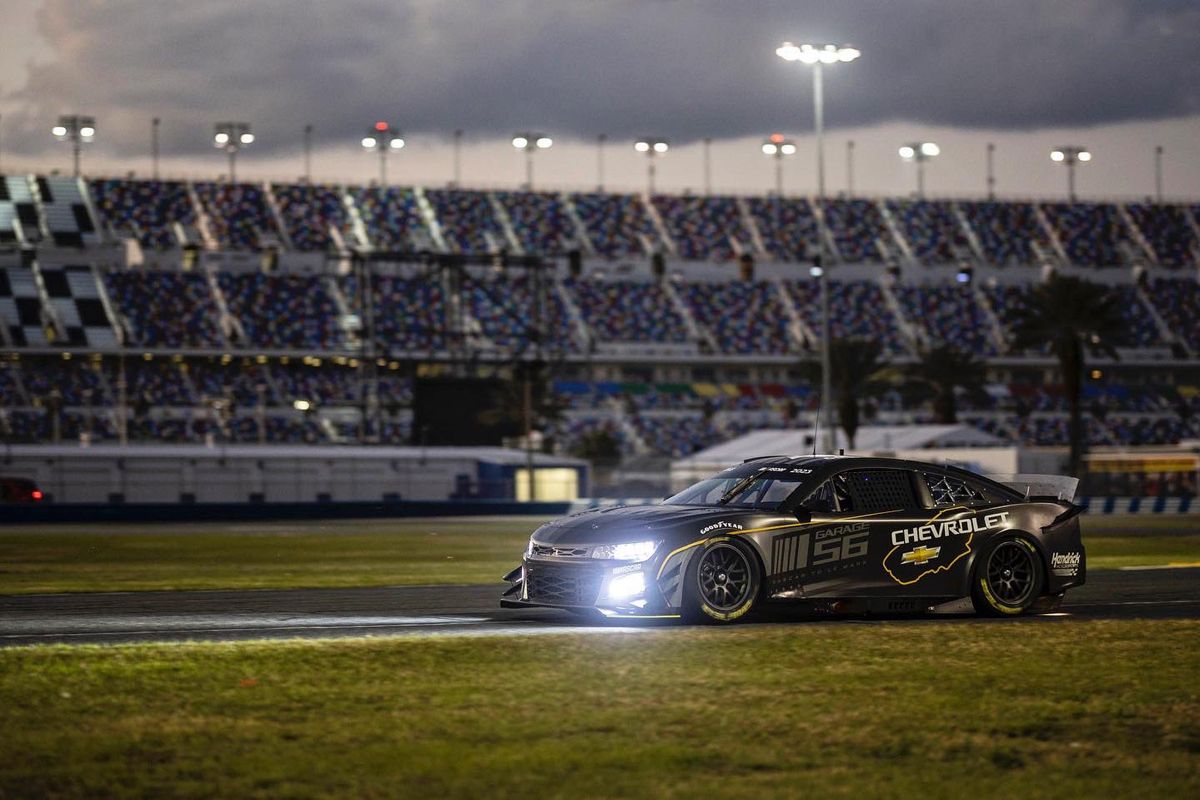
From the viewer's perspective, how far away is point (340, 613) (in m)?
14.2

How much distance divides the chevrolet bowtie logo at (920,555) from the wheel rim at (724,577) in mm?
1384

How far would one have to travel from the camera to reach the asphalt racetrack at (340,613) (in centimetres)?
1190

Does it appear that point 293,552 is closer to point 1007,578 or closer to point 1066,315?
point 1007,578

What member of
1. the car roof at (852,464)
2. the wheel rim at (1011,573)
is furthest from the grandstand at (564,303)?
the wheel rim at (1011,573)

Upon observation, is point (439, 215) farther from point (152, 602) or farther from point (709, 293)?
point (152, 602)

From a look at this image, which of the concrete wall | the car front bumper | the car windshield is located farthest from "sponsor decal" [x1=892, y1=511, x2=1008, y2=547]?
the concrete wall

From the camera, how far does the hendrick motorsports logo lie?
12570 millimetres

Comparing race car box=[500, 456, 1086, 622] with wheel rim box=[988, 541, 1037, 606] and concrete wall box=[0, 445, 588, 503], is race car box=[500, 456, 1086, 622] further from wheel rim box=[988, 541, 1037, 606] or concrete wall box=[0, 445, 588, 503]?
concrete wall box=[0, 445, 588, 503]

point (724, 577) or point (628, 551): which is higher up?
point (628, 551)

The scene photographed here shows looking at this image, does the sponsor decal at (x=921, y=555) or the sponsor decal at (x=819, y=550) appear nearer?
the sponsor decal at (x=819, y=550)

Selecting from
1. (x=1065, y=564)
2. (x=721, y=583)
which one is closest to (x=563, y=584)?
(x=721, y=583)

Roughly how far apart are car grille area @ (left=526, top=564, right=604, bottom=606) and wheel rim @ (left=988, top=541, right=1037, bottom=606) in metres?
3.22

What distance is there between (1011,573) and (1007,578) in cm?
6

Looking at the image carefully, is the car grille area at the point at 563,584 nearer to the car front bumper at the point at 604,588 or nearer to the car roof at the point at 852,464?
the car front bumper at the point at 604,588
